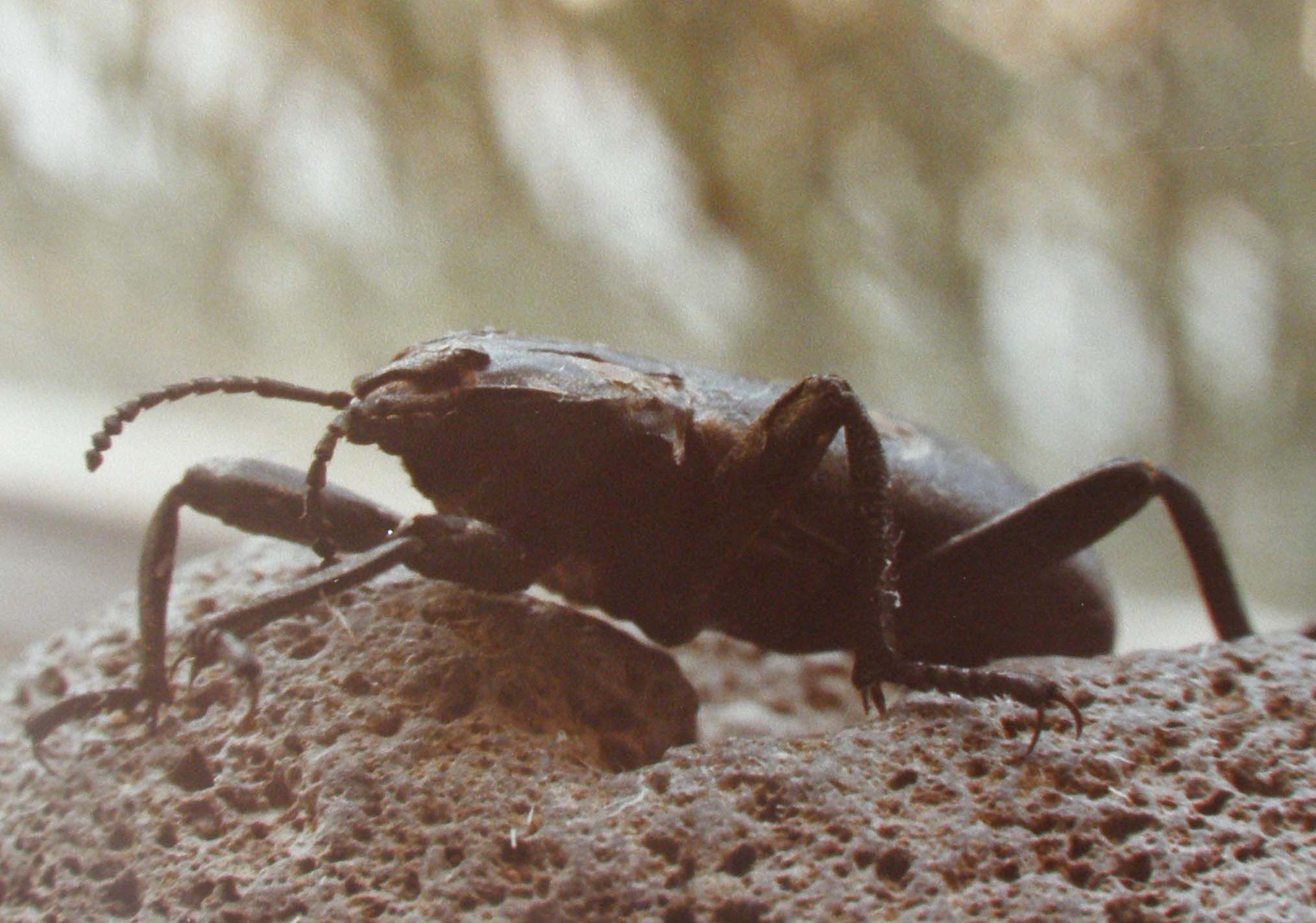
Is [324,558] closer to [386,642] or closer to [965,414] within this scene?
[386,642]

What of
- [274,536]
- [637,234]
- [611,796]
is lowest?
[611,796]

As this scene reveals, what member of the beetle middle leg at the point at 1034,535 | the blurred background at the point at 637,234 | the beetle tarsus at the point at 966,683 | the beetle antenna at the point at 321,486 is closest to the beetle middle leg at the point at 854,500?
the beetle tarsus at the point at 966,683

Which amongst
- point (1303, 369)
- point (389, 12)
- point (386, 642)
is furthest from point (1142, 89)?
point (386, 642)

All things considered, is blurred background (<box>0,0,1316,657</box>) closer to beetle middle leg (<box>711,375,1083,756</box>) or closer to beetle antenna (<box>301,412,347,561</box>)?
beetle antenna (<box>301,412,347,561</box>)

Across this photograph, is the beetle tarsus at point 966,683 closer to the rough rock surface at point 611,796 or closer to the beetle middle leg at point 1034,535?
the rough rock surface at point 611,796

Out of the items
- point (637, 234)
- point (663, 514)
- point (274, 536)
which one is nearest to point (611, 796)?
point (663, 514)

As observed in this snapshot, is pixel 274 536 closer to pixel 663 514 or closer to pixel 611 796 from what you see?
pixel 663 514
